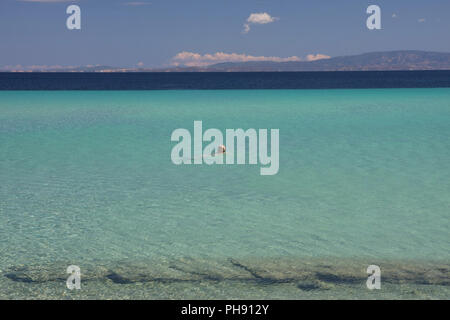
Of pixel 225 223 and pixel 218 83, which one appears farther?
pixel 218 83

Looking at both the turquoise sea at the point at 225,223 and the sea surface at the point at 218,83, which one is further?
the sea surface at the point at 218,83

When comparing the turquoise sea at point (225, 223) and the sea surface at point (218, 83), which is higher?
the sea surface at point (218, 83)

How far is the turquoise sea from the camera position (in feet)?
16.5

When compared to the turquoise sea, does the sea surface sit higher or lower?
higher

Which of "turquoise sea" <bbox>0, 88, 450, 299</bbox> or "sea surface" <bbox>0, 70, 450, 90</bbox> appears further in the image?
"sea surface" <bbox>0, 70, 450, 90</bbox>

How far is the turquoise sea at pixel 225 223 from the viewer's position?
16.5ft

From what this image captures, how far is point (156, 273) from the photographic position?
5273 mm

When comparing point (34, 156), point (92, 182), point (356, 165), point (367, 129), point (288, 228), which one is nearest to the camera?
point (288, 228)

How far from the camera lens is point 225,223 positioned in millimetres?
6969
